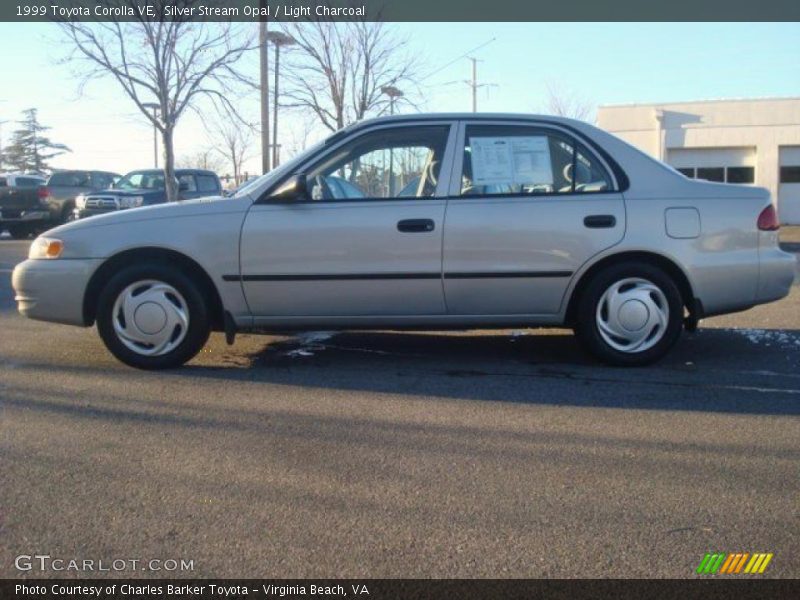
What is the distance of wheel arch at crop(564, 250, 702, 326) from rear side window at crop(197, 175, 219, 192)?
13868mm

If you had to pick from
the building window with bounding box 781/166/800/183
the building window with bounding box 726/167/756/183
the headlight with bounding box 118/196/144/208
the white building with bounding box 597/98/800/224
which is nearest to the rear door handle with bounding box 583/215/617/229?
the headlight with bounding box 118/196/144/208

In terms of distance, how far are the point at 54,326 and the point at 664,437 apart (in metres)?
5.53

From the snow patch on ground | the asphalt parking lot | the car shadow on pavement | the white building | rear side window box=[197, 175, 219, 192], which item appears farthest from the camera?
the white building

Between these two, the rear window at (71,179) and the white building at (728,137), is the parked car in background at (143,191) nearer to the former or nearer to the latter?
the rear window at (71,179)

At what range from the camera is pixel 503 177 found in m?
5.80

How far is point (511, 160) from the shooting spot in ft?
19.1

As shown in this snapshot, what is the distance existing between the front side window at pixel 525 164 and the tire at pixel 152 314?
1935 millimetres

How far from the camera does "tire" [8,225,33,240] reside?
22188mm

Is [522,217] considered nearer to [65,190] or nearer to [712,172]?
[65,190]

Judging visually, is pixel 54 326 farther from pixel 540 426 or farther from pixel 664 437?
pixel 664 437

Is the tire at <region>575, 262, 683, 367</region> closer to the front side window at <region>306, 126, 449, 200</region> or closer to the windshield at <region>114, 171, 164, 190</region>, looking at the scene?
the front side window at <region>306, 126, 449, 200</region>

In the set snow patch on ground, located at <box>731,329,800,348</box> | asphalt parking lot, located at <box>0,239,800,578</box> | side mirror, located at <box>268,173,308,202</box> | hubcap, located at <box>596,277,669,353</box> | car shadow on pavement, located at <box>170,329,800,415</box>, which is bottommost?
asphalt parking lot, located at <box>0,239,800,578</box>

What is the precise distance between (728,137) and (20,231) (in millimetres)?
24827
